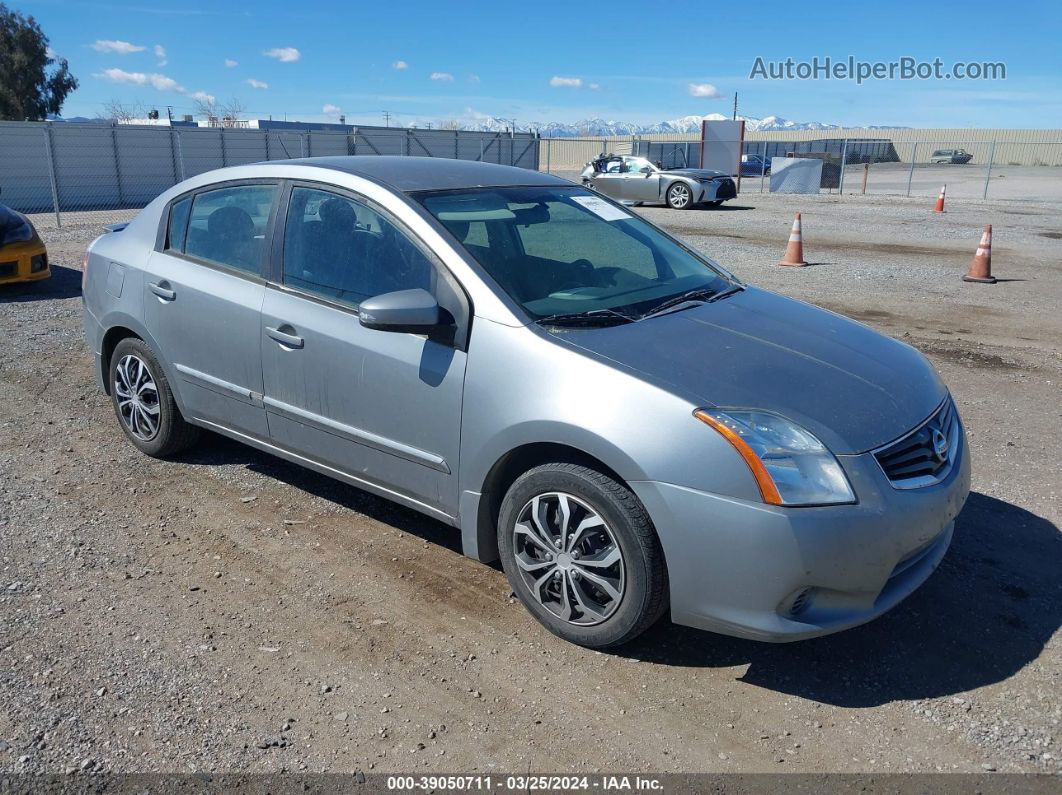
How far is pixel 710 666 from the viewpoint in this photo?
3291mm

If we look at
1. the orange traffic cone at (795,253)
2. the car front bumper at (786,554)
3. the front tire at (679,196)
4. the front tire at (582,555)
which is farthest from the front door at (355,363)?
the front tire at (679,196)

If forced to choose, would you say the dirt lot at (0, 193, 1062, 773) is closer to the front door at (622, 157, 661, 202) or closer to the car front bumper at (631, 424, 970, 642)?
the car front bumper at (631, 424, 970, 642)

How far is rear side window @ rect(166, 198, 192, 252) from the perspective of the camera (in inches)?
Answer: 191

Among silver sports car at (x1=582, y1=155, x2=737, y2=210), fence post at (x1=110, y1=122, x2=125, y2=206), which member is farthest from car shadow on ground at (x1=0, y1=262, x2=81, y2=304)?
fence post at (x1=110, y1=122, x2=125, y2=206)

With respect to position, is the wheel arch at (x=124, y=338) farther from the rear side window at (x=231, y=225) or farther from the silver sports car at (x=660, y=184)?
the silver sports car at (x=660, y=184)

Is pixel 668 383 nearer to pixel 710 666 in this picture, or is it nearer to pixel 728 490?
pixel 728 490

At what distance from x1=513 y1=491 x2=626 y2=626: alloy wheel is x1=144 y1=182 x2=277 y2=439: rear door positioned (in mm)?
1682

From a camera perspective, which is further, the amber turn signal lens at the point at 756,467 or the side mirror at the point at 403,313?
the side mirror at the point at 403,313

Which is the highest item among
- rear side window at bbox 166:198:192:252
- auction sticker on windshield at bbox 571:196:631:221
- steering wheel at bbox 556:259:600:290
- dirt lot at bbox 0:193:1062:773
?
auction sticker on windshield at bbox 571:196:631:221

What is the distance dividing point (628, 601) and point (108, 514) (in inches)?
112

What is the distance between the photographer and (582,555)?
3.27m

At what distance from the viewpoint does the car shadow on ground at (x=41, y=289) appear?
398 inches

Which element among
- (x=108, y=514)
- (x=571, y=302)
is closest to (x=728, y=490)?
(x=571, y=302)

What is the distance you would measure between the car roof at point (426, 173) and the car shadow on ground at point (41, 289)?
705 centimetres
